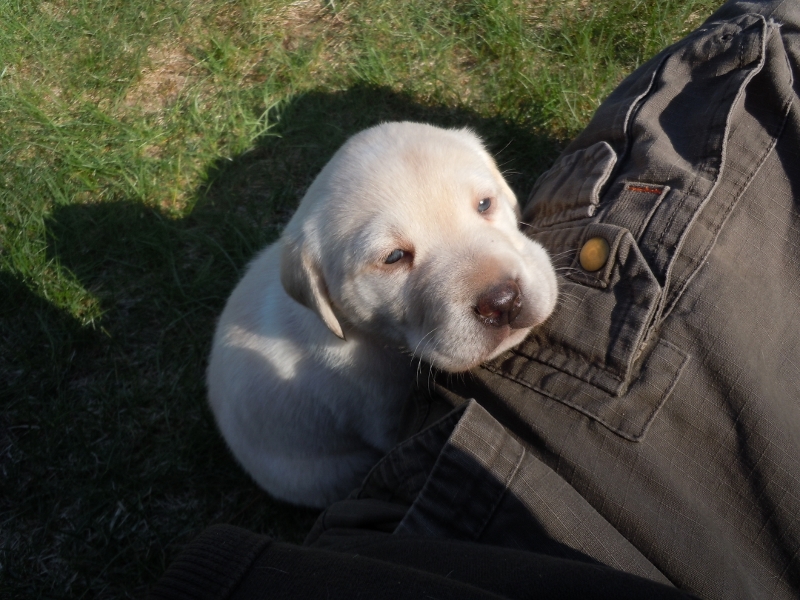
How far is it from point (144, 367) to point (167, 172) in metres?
1.15

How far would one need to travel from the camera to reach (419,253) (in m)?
1.90

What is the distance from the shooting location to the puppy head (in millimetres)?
1799

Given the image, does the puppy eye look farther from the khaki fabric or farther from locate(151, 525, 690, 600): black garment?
locate(151, 525, 690, 600): black garment

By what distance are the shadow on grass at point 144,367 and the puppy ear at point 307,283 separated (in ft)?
3.82

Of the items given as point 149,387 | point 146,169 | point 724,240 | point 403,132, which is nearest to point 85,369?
point 149,387

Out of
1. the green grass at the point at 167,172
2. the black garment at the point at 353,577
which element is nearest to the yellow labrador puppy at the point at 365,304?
the green grass at the point at 167,172

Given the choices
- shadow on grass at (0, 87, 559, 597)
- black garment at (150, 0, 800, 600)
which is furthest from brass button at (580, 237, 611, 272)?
shadow on grass at (0, 87, 559, 597)

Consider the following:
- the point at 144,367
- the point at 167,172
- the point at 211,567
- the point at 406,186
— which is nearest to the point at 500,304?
the point at 406,186

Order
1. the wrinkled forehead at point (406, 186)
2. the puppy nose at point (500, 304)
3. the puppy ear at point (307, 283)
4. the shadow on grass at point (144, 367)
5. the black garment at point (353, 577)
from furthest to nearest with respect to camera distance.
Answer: the shadow on grass at point (144, 367) → the puppy ear at point (307, 283) → the wrinkled forehead at point (406, 186) → the puppy nose at point (500, 304) → the black garment at point (353, 577)

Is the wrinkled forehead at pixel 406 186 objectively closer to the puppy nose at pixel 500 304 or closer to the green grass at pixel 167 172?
the puppy nose at pixel 500 304

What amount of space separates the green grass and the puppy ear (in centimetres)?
114

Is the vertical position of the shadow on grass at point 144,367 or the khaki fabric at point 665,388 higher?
the khaki fabric at point 665,388

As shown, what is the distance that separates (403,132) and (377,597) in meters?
1.48

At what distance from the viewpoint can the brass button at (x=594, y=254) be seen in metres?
1.77
